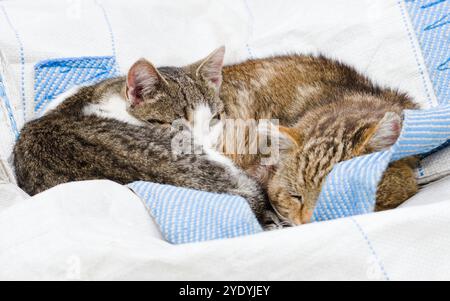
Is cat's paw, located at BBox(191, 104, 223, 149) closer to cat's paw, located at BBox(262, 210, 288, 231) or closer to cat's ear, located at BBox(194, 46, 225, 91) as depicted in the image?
cat's ear, located at BBox(194, 46, 225, 91)

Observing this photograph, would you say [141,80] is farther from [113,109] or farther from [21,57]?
[21,57]

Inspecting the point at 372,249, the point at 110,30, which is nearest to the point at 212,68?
the point at 110,30

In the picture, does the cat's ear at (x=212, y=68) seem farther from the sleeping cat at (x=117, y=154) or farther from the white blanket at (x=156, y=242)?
the white blanket at (x=156, y=242)

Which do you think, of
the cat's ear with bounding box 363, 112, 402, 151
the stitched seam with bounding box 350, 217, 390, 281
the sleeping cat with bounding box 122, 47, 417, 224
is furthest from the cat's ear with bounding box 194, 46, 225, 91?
the stitched seam with bounding box 350, 217, 390, 281

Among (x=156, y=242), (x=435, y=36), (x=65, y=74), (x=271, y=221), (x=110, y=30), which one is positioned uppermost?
(x=435, y=36)

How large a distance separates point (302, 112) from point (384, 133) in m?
0.44

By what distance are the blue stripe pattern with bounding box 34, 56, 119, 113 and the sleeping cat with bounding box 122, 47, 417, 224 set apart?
0.36m

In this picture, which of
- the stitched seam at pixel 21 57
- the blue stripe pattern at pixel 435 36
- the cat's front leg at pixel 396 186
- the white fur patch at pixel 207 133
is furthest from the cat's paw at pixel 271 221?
the stitched seam at pixel 21 57

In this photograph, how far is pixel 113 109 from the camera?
1.75 meters

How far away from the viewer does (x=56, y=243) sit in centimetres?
111

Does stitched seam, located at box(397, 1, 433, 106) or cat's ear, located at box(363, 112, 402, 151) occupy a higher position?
stitched seam, located at box(397, 1, 433, 106)

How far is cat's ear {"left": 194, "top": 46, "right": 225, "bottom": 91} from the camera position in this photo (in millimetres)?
1894

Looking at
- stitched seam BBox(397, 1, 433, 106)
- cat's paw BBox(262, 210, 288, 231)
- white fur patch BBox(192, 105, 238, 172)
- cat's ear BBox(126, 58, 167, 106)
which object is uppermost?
stitched seam BBox(397, 1, 433, 106)
